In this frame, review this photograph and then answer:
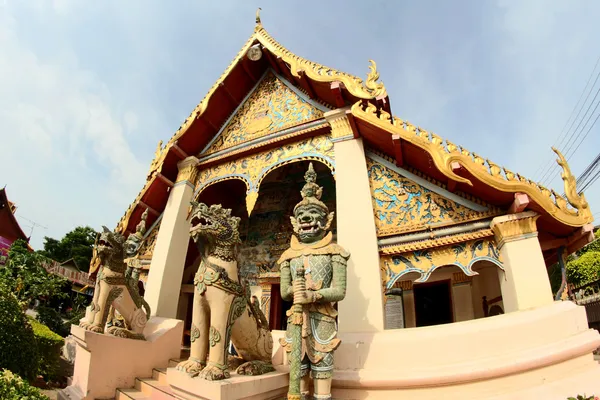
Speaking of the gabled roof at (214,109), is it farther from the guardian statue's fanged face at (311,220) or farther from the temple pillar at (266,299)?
the guardian statue's fanged face at (311,220)

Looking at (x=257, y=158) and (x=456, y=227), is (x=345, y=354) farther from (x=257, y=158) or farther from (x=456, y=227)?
(x=257, y=158)

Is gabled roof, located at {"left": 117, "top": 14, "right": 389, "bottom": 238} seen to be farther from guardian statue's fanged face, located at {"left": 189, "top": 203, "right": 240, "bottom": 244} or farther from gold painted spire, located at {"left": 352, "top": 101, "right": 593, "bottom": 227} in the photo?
guardian statue's fanged face, located at {"left": 189, "top": 203, "right": 240, "bottom": 244}

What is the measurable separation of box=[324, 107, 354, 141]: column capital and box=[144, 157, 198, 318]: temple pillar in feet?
9.47

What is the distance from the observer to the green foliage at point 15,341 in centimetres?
303

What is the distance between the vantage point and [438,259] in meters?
3.98

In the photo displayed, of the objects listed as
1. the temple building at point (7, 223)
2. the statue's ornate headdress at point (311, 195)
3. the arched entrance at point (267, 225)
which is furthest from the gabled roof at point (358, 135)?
the temple building at point (7, 223)

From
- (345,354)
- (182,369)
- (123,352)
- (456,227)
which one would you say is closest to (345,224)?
(456,227)

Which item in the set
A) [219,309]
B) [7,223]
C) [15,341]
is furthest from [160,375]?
[7,223]

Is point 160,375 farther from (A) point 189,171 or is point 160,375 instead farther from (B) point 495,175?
(B) point 495,175

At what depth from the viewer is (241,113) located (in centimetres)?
674

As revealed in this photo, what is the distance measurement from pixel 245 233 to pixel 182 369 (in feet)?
16.5

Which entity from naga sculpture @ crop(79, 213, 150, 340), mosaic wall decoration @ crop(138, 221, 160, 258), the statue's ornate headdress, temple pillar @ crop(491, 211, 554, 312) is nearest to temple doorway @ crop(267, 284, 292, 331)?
mosaic wall decoration @ crop(138, 221, 160, 258)

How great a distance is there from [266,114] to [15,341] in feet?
15.7

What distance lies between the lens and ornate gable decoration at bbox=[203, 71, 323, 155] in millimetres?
5852
